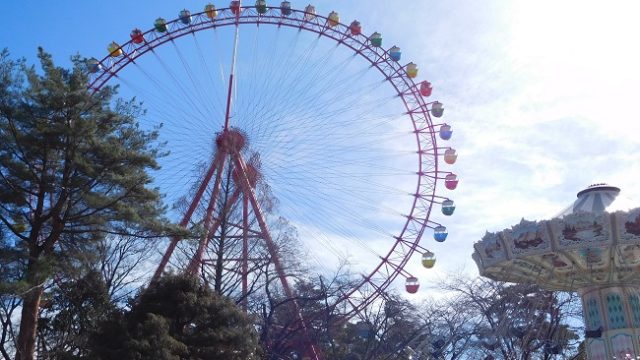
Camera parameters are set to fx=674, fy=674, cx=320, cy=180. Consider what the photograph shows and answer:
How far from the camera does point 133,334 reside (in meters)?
13.3

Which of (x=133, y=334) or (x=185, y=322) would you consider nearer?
(x=133, y=334)

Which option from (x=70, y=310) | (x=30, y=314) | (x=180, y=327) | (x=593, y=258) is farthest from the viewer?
(x=70, y=310)

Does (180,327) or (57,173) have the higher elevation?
(57,173)

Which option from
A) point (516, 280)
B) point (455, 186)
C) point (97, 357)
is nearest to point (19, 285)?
point (97, 357)

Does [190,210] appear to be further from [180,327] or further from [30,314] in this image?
[30,314]

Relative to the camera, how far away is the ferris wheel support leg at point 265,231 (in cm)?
1730

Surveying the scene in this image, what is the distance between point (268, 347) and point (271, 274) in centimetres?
230

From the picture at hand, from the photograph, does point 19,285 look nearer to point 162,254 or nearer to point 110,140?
point 110,140

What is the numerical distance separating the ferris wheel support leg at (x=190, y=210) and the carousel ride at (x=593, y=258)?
7546 mm

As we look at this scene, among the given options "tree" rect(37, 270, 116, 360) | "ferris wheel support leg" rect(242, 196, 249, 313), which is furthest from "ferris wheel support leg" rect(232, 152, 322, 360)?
"tree" rect(37, 270, 116, 360)

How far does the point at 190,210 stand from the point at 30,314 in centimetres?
521

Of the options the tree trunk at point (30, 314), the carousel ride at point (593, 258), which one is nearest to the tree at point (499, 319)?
the carousel ride at point (593, 258)

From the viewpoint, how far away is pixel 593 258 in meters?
16.6

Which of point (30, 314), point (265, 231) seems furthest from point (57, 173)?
point (265, 231)
